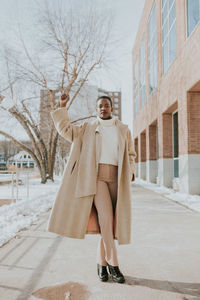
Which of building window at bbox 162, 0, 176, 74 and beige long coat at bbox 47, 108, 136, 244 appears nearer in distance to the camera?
beige long coat at bbox 47, 108, 136, 244

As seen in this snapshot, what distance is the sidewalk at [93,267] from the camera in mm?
2321

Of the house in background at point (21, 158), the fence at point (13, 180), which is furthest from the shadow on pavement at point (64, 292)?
the house in background at point (21, 158)

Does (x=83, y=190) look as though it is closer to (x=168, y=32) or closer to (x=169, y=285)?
(x=169, y=285)

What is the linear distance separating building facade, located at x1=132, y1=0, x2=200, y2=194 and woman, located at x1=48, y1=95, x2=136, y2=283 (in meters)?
7.74

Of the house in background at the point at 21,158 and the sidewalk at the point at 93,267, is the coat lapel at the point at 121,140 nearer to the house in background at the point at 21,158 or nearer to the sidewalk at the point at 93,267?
the sidewalk at the point at 93,267

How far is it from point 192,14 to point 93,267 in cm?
1043

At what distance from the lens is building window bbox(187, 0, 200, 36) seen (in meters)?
9.63

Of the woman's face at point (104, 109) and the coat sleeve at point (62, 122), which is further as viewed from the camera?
the woman's face at point (104, 109)

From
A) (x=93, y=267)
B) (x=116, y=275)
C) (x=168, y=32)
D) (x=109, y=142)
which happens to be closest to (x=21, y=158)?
(x=168, y=32)

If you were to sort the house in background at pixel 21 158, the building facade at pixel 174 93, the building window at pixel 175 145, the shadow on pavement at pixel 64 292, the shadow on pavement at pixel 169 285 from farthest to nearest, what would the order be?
the house in background at pixel 21 158, the building window at pixel 175 145, the building facade at pixel 174 93, the shadow on pavement at pixel 169 285, the shadow on pavement at pixel 64 292

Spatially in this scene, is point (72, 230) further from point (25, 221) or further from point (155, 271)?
point (25, 221)

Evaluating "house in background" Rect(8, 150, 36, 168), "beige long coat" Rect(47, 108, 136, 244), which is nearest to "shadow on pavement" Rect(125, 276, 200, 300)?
"beige long coat" Rect(47, 108, 136, 244)

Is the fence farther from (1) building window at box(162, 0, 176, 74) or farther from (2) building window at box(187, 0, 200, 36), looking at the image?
(1) building window at box(162, 0, 176, 74)

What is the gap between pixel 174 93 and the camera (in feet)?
40.2
